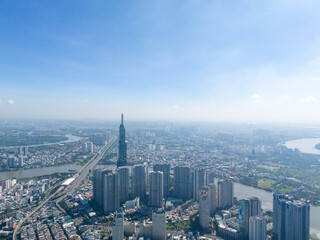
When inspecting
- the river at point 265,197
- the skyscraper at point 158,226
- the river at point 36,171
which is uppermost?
the skyscraper at point 158,226

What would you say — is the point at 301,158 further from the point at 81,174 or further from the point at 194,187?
the point at 81,174

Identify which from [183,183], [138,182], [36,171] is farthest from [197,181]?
[36,171]

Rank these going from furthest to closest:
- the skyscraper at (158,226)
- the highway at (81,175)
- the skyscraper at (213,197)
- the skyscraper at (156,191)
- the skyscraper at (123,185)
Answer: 1. the highway at (81,175)
2. the skyscraper at (123,185)
3. the skyscraper at (156,191)
4. the skyscraper at (213,197)
5. the skyscraper at (158,226)

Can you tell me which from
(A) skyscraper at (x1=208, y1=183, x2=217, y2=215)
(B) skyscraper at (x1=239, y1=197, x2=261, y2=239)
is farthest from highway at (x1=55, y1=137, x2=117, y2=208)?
(B) skyscraper at (x1=239, y1=197, x2=261, y2=239)

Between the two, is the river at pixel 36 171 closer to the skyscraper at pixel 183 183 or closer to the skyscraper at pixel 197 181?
the skyscraper at pixel 183 183

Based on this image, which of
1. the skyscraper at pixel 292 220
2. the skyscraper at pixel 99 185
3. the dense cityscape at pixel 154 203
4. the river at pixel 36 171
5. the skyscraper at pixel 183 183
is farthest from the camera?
the river at pixel 36 171

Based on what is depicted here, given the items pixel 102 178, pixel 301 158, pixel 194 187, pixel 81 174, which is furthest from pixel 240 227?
pixel 301 158

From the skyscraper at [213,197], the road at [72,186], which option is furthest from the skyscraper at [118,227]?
the skyscraper at [213,197]

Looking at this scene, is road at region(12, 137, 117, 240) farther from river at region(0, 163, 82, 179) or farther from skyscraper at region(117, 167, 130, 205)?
skyscraper at region(117, 167, 130, 205)
